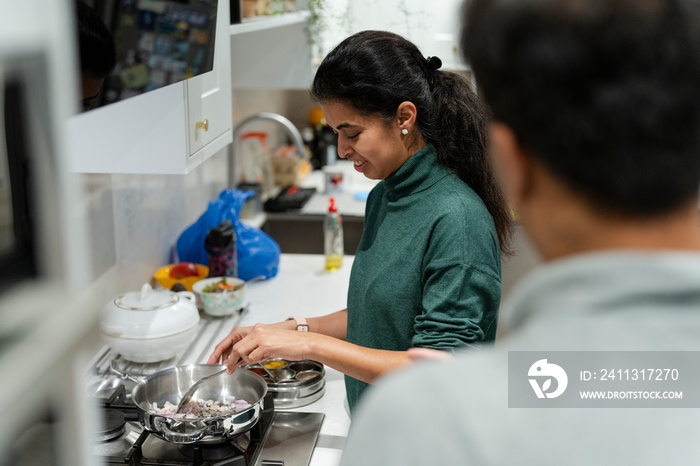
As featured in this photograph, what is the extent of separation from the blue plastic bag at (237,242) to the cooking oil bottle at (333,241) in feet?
0.79

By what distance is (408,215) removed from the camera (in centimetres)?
145

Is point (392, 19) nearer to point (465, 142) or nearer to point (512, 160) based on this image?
point (465, 142)

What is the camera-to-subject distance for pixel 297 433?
4.98ft

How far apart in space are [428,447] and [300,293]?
1918 mm

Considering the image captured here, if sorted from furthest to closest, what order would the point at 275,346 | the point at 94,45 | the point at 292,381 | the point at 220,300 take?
the point at 220,300 → the point at 292,381 → the point at 275,346 → the point at 94,45

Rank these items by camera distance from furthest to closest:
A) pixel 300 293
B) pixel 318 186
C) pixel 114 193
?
pixel 318 186 < pixel 300 293 < pixel 114 193

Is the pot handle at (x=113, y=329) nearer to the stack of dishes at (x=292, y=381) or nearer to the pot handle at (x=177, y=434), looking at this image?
the stack of dishes at (x=292, y=381)

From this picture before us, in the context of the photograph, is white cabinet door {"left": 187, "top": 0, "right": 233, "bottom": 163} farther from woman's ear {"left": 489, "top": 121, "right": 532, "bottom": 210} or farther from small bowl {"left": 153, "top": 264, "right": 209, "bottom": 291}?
woman's ear {"left": 489, "top": 121, "right": 532, "bottom": 210}

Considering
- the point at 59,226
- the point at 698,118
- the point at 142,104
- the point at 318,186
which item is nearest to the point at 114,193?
the point at 142,104

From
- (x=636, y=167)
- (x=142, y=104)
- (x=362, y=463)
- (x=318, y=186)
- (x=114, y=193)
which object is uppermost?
(x=636, y=167)

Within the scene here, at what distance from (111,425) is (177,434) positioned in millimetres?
214

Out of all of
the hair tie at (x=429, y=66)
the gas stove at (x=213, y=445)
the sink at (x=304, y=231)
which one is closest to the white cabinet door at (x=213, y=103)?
the hair tie at (x=429, y=66)

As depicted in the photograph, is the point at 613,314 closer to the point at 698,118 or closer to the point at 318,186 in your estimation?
the point at 698,118

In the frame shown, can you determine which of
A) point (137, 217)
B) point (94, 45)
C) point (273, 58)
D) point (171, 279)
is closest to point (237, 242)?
point (171, 279)
